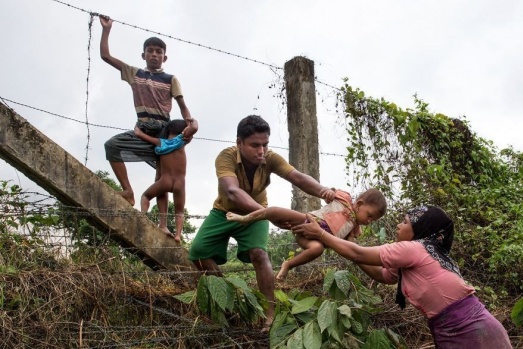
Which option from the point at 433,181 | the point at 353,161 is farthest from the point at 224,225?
the point at 433,181

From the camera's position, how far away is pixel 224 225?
→ 477 centimetres

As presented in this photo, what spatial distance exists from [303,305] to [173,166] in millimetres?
1784

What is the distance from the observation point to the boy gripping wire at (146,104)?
17.3 ft

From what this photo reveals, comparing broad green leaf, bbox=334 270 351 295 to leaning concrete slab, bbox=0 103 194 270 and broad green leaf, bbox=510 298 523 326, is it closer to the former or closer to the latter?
broad green leaf, bbox=510 298 523 326

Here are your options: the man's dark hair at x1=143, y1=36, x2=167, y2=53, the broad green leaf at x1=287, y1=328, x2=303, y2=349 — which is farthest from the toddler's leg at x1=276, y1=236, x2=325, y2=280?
the man's dark hair at x1=143, y1=36, x2=167, y2=53

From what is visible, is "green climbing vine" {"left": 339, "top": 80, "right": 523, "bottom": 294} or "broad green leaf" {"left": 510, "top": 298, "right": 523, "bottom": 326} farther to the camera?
"green climbing vine" {"left": 339, "top": 80, "right": 523, "bottom": 294}

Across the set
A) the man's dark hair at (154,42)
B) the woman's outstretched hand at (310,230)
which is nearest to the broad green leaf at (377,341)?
the woman's outstretched hand at (310,230)

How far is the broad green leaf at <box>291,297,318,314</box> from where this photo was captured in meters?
4.29

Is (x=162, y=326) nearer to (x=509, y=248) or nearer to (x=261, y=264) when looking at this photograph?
(x=261, y=264)

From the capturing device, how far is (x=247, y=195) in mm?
4414

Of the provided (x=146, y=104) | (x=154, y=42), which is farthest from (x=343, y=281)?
(x=154, y=42)

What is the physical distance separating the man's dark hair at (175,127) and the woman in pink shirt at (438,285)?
83.1 inches

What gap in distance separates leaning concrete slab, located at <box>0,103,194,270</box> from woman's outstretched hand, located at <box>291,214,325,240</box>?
153 centimetres

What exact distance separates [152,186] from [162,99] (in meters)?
0.77
